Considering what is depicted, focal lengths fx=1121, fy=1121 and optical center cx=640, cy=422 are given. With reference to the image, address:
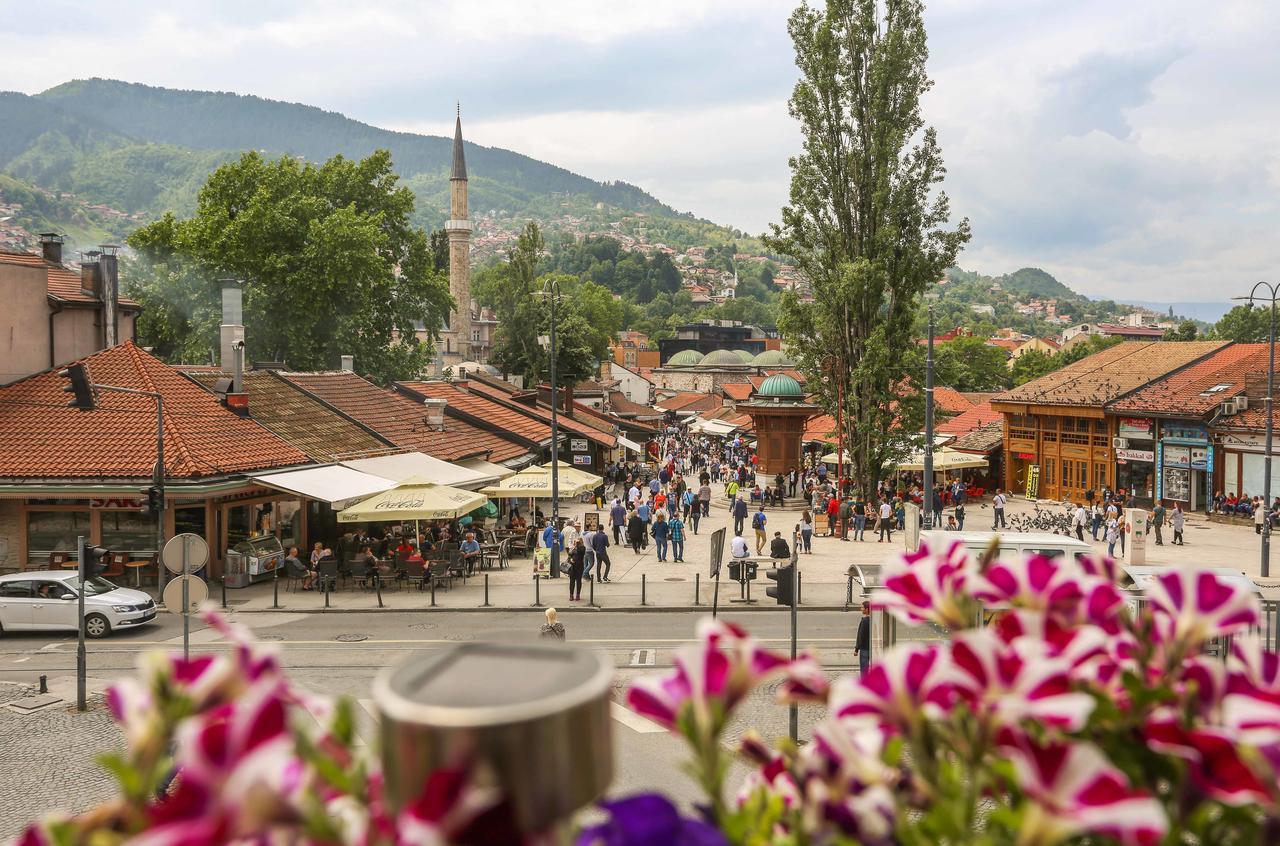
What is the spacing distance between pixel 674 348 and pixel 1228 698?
515 feet

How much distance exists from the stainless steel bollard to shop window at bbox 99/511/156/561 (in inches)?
1026

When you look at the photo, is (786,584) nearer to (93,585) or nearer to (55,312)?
(93,585)

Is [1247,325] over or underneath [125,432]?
over

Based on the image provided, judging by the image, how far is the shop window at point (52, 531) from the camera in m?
26.0

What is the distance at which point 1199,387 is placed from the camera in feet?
152

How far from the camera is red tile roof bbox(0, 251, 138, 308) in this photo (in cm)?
3322

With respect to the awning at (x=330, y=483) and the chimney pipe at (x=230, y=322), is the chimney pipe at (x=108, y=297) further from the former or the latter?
the awning at (x=330, y=483)

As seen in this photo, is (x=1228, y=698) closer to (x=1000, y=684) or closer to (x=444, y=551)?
Result: (x=1000, y=684)

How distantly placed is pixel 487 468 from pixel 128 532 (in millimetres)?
12486

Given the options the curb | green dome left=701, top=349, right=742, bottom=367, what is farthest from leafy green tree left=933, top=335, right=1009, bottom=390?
the curb

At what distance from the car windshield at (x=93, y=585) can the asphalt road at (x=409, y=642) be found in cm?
94

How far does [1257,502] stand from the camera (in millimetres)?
39750

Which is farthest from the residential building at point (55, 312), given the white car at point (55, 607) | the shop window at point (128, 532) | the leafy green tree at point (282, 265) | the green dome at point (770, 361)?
the green dome at point (770, 361)

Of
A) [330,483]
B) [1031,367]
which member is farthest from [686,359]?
[330,483]
